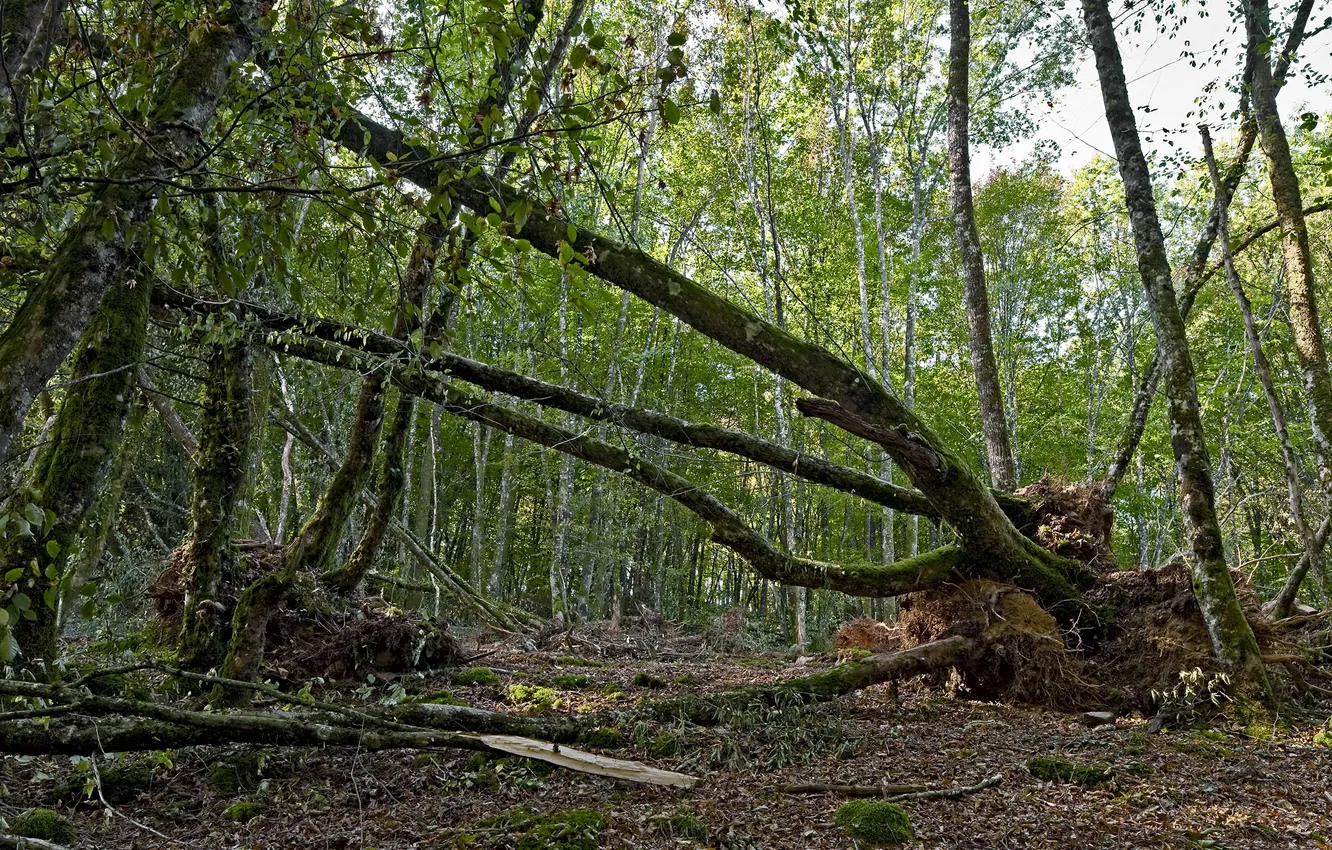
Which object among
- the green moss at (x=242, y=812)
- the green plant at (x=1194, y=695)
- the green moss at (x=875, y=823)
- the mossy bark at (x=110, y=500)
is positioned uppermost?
the mossy bark at (x=110, y=500)

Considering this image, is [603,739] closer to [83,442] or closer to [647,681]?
[647,681]

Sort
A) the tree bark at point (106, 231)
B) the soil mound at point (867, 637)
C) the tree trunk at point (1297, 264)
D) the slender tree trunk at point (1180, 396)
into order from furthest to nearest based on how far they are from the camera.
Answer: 1. the soil mound at point (867, 637)
2. the tree trunk at point (1297, 264)
3. the slender tree trunk at point (1180, 396)
4. the tree bark at point (106, 231)

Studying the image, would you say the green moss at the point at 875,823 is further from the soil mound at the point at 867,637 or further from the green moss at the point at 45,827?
the soil mound at the point at 867,637

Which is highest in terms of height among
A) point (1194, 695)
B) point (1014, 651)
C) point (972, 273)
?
point (972, 273)

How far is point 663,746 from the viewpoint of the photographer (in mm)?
4617

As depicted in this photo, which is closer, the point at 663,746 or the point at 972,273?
the point at 663,746

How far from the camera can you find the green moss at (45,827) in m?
3.11

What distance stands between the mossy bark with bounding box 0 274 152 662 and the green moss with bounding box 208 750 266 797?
1055 mm

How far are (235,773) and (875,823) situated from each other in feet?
11.3

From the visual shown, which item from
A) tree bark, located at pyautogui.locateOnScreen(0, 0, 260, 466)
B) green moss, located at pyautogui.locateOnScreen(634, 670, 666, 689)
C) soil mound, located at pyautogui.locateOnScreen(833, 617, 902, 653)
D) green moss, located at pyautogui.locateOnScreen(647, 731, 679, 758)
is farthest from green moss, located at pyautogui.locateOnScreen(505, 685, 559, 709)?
tree bark, located at pyautogui.locateOnScreen(0, 0, 260, 466)

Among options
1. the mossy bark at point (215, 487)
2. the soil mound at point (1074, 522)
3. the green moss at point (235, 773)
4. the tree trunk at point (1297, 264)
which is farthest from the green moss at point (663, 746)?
the tree trunk at point (1297, 264)

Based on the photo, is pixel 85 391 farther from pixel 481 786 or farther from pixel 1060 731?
pixel 1060 731

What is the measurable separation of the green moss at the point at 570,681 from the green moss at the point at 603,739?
1.89m

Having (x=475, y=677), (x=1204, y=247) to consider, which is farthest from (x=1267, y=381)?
(x=475, y=677)
